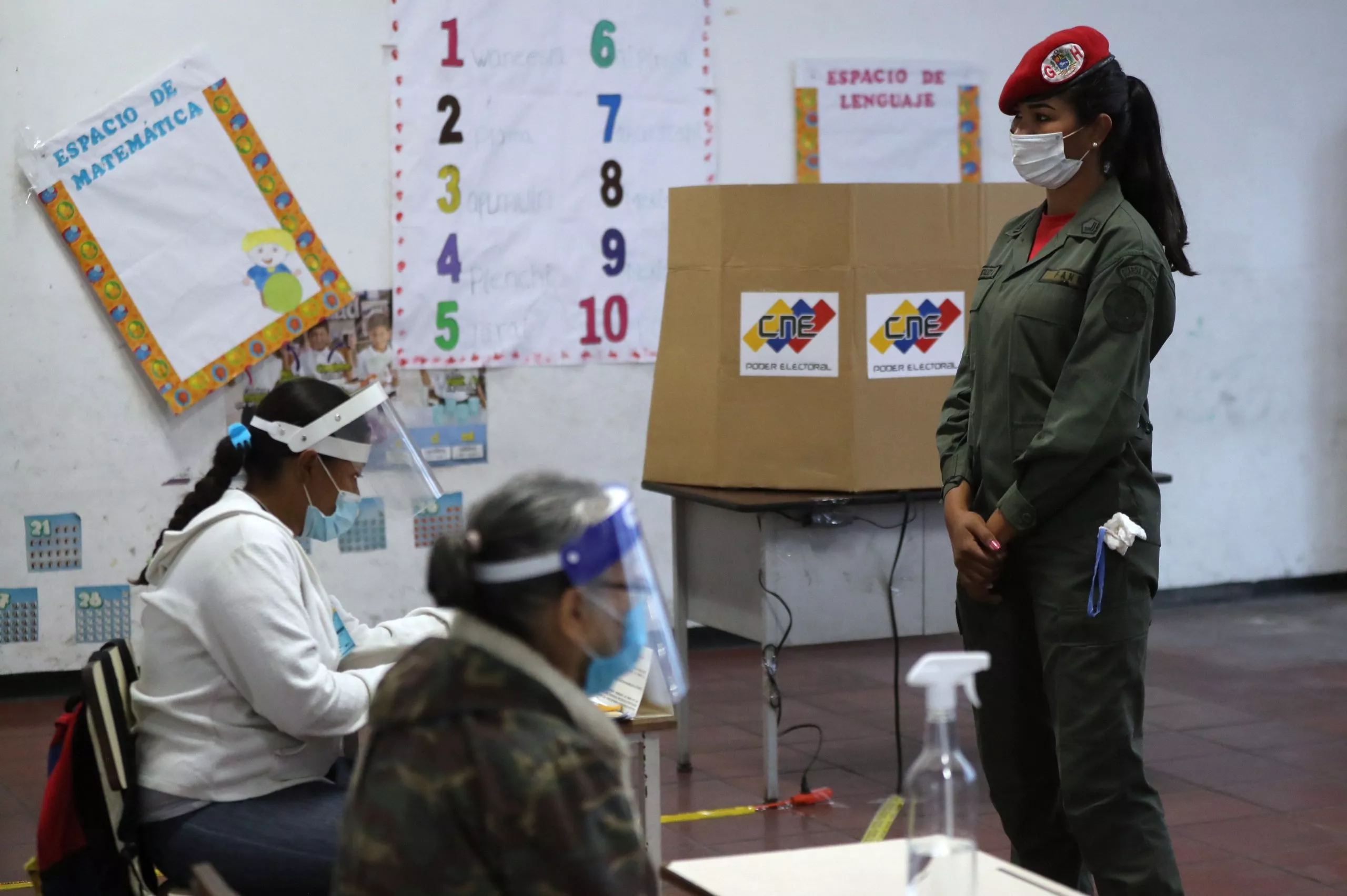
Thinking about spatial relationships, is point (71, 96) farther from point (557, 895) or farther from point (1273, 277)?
point (1273, 277)

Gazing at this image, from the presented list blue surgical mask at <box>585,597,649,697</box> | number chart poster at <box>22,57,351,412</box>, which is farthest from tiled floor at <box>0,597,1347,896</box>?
blue surgical mask at <box>585,597,649,697</box>

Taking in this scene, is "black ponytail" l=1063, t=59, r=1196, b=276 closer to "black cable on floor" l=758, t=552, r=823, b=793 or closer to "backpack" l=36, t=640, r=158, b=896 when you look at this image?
"black cable on floor" l=758, t=552, r=823, b=793

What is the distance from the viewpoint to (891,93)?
6238 mm

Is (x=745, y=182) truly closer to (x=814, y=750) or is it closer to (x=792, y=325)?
(x=792, y=325)

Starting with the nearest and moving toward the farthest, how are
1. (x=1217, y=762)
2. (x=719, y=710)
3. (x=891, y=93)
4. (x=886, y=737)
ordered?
(x=1217, y=762) → (x=886, y=737) → (x=719, y=710) → (x=891, y=93)

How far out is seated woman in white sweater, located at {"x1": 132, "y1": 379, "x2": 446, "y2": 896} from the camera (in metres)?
2.26

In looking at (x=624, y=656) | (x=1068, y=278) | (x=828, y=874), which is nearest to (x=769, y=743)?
(x=1068, y=278)

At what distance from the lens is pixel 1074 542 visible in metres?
2.57

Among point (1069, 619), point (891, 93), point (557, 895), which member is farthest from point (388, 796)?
point (891, 93)

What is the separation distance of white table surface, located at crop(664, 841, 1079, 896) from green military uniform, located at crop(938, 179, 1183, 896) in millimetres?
683

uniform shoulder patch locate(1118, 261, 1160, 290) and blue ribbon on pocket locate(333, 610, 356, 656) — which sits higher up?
uniform shoulder patch locate(1118, 261, 1160, 290)

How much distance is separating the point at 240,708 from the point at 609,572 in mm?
1108

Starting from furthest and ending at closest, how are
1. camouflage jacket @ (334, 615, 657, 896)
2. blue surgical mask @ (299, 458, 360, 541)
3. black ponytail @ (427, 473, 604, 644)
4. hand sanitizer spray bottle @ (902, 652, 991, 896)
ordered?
blue surgical mask @ (299, 458, 360, 541)
hand sanitizer spray bottle @ (902, 652, 991, 896)
black ponytail @ (427, 473, 604, 644)
camouflage jacket @ (334, 615, 657, 896)

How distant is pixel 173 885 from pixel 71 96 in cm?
368
